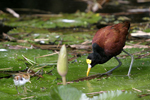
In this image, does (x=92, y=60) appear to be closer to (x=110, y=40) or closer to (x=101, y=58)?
(x=101, y=58)

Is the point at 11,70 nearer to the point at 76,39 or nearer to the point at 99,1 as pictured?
the point at 76,39

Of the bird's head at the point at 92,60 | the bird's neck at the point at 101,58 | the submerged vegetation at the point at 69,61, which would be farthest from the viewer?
the bird's neck at the point at 101,58

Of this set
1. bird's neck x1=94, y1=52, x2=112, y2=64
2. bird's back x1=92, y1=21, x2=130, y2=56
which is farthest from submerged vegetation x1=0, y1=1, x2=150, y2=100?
bird's back x1=92, y1=21, x2=130, y2=56

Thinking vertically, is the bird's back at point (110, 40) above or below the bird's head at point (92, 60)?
above

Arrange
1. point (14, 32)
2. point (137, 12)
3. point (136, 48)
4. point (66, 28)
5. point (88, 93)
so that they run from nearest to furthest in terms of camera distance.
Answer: point (88, 93) → point (136, 48) → point (14, 32) → point (66, 28) → point (137, 12)

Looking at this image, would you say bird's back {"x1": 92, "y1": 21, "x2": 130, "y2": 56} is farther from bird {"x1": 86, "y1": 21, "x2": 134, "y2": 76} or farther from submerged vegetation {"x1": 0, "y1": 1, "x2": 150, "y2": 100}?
submerged vegetation {"x1": 0, "y1": 1, "x2": 150, "y2": 100}

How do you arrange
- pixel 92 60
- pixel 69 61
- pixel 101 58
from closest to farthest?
pixel 92 60
pixel 101 58
pixel 69 61

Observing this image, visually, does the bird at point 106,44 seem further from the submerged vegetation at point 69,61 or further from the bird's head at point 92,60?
the submerged vegetation at point 69,61

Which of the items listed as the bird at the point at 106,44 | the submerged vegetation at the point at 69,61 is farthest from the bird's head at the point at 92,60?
the submerged vegetation at the point at 69,61

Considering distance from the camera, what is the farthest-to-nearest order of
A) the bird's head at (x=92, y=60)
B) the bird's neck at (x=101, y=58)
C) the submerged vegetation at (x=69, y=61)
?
the bird's neck at (x=101, y=58) → the bird's head at (x=92, y=60) → the submerged vegetation at (x=69, y=61)

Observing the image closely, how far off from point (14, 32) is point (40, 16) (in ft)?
4.54

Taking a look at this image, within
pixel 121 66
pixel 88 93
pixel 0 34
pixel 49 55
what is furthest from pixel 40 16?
pixel 88 93

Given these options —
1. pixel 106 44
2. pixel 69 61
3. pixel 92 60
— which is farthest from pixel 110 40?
pixel 69 61

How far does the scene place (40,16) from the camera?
570cm
